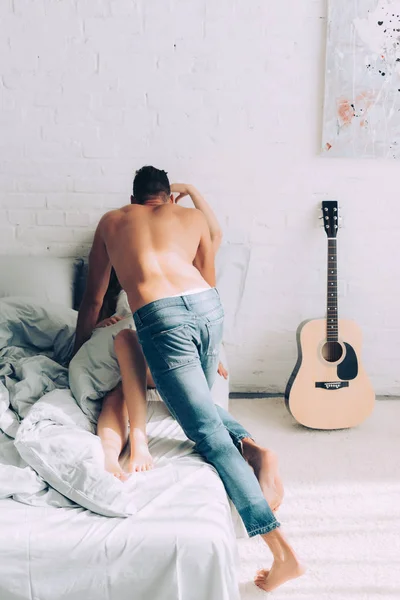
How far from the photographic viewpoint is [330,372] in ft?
9.68

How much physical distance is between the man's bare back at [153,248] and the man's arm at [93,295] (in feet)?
0.39

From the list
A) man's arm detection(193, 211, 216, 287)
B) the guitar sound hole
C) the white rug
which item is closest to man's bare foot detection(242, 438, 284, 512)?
the white rug

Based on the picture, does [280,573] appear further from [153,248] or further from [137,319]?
[153,248]

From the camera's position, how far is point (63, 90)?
2988mm

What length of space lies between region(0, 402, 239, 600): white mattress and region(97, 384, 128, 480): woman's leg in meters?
0.24

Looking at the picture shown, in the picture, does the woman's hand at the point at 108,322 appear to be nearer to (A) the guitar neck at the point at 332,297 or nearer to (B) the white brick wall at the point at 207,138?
(B) the white brick wall at the point at 207,138

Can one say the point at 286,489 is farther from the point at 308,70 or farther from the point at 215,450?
the point at 308,70

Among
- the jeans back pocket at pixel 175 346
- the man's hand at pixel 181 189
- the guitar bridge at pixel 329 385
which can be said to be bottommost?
the guitar bridge at pixel 329 385

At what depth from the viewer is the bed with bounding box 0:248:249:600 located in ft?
4.89

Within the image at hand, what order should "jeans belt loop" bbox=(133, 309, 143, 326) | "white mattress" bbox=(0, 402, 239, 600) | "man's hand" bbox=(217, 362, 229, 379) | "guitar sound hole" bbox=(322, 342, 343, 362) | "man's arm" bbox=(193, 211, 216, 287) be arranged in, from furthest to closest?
"guitar sound hole" bbox=(322, 342, 343, 362) → "man's hand" bbox=(217, 362, 229, 379) → "man's arm" bbox=(193, 211, 216, 287) → "jeans belt loop" bbox=(133, 309, 143, 326) → "white mattress" bbox=(0, 402, 239, 600)

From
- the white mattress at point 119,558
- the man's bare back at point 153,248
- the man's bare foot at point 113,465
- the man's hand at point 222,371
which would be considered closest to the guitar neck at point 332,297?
the man's hand at point 222,371

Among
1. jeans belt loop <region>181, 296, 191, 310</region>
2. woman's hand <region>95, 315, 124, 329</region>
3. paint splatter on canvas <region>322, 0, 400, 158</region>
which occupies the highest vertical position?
paint splatter on canvas <region>322, 0, 400, 158</region>

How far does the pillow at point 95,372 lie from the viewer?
6.82 ft

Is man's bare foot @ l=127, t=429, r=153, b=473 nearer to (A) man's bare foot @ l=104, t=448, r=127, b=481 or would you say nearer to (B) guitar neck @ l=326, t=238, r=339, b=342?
(A) man's bare foot @ l=104, t=448, r=127, b=481
